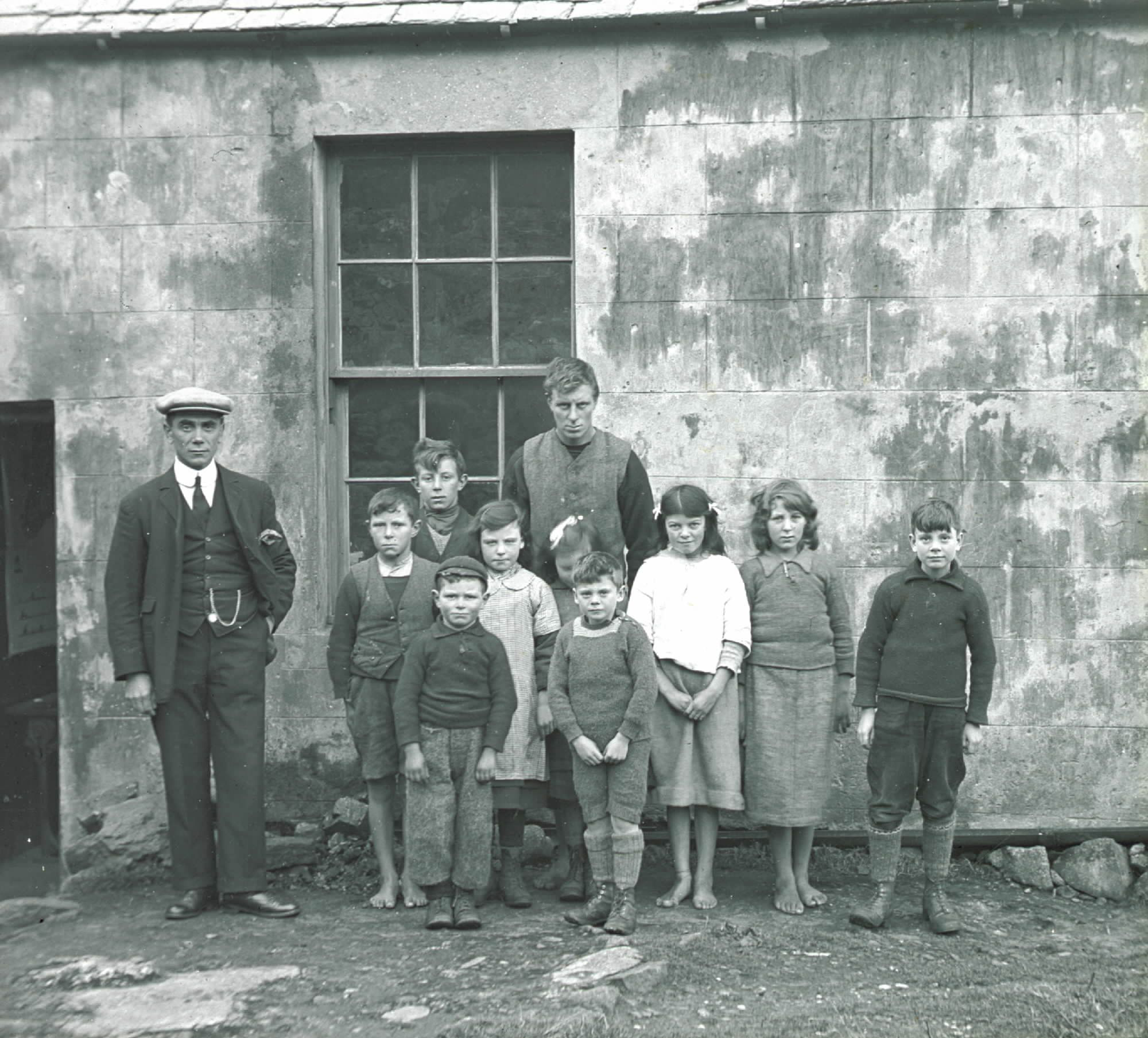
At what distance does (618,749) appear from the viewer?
4992 mm

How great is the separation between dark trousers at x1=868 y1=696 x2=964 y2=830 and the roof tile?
3.98 metres

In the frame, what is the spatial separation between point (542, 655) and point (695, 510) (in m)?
0.86

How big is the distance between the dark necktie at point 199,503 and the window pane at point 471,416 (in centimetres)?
150

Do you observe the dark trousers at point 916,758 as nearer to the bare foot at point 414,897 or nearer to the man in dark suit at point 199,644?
the bare foot at point 414,897

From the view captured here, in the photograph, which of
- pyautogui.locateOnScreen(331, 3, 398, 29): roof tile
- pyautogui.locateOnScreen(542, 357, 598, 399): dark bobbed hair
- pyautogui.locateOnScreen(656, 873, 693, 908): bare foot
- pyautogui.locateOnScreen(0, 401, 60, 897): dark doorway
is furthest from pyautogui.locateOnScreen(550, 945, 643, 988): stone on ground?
pyautogui.locateOnScreen(331, 3, 398, 29): roof tile

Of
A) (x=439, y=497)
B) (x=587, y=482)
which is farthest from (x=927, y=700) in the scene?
(x=439, y=497)

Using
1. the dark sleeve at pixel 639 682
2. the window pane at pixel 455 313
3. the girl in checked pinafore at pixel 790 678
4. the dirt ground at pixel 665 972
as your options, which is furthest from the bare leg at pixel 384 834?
the window pane at pixel 455 313

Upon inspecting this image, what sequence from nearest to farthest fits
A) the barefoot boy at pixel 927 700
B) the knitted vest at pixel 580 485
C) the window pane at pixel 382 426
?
1. the barefoot boy at pixel 927 700
2. the knitted vest at pixel 580 485
3. the window pane at pixel 382 426

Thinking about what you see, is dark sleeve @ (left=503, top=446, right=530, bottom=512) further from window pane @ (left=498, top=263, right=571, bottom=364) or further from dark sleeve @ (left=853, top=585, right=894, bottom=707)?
dark sleeve @ (left=853, top=585, right=894, bottom=707)

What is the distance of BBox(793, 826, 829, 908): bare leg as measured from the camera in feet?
18.0

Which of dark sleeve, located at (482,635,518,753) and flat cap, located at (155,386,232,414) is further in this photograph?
flat cap, located at (155,386,232,414)

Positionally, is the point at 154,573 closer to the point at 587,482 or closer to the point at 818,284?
the point at 587,482

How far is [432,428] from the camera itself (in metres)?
6.78

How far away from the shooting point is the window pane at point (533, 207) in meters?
6.68
